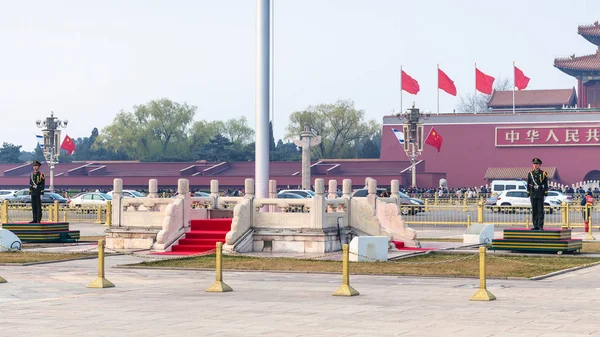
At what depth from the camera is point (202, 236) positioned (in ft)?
72.0

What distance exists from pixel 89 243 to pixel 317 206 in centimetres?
704

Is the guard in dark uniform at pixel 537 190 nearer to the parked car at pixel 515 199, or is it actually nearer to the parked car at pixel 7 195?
the parked car at pixel 515 199

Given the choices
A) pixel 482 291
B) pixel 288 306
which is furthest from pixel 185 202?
pixel 482 291

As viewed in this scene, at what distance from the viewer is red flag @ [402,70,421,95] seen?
207ft

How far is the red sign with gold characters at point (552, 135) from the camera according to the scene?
66375mm

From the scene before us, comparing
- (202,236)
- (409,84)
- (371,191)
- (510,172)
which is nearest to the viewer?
(202,236)

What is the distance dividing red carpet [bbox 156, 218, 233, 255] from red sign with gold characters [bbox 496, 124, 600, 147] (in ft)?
158

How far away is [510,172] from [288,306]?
185ft

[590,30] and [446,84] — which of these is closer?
[446,84]

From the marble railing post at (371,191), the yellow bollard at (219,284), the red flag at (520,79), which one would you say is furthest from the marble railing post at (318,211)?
the red flag at (520,79)

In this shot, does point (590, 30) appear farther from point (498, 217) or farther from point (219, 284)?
point (219, 284)

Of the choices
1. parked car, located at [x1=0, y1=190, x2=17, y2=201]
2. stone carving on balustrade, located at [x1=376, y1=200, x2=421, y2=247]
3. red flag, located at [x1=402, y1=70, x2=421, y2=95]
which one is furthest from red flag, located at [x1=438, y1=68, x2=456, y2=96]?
stone carving on balustrade, located at [x1=376, y1=200, x2=421, y2=247]

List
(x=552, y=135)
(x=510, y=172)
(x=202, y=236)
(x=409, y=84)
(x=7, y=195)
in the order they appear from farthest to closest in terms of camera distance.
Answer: (x=552, y=135) → (x=510, y=172) → (x=409, y=84) → (x=7, y=195) → (x=202, y=236)

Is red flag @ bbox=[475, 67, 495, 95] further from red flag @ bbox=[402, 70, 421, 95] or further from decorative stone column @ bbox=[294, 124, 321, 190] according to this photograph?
decorative stone column @ bbox=[294, 124, 321, 190]
